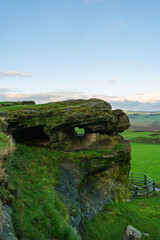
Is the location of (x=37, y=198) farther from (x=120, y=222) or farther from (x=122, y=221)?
(x=122, y=221)

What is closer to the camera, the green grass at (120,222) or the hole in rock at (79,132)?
the green grass at (120,222)

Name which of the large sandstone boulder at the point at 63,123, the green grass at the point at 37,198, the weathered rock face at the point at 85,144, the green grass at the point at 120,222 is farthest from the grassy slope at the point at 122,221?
the large sandstone boulder at the point at 63,123

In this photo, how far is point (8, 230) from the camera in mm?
6422

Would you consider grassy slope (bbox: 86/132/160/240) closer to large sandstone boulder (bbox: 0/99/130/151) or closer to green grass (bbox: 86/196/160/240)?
green grass (bbox: 86/196/160/240)

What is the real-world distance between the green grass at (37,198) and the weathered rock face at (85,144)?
6.59 ft

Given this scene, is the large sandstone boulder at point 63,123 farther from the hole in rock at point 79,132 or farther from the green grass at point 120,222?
the green grass at point 120,222

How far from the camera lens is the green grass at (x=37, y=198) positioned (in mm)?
8602

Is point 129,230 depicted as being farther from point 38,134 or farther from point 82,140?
point 38,134

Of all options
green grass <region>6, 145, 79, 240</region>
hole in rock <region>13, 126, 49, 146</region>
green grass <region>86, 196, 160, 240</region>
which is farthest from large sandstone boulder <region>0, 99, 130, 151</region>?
green grass <region>86, 196, 160, 240</region>

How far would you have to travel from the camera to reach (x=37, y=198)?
12.2 m

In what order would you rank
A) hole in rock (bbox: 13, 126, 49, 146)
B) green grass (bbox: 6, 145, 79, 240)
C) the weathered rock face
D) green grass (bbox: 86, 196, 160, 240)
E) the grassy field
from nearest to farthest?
1. green grass (bbox: 6, 145, 79, 240)
2. the grassy field
3. green grass (bbox: 86, 196, 160, 240)
4. the weathered rock face
5. hole in rock (bbox: 13, 126, 49, 146)

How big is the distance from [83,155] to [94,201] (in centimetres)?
549

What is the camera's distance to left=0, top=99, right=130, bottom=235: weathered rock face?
20453 millimetres

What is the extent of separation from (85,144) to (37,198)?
13.4 meters
